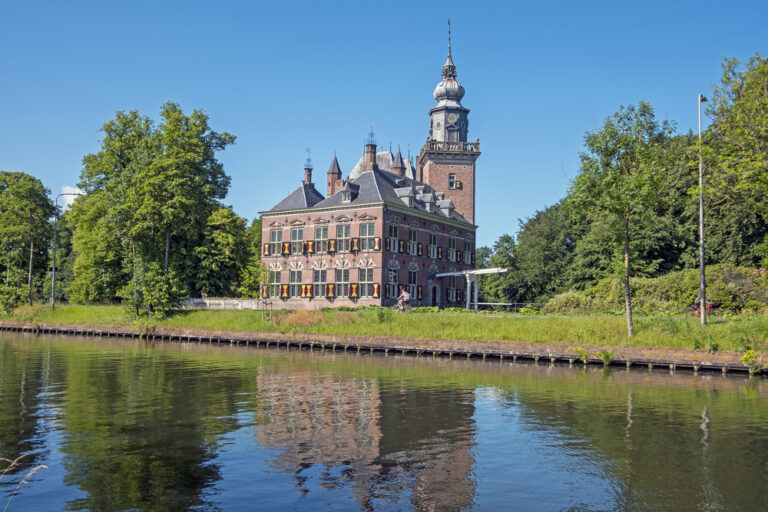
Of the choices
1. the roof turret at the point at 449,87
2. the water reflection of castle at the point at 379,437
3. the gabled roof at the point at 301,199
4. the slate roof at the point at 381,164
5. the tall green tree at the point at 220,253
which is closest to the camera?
the water reflection of castle at the point at 379,437

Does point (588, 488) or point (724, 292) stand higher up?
point (724, 292)

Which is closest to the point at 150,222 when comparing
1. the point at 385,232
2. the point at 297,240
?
the point at 297,240

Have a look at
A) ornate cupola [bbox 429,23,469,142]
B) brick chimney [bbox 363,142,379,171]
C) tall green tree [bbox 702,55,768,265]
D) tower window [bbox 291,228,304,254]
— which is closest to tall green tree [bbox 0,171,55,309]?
tower window [bbox 291,228,304,254]

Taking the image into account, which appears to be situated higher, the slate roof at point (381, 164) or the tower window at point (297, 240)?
the slate roof at point (381, 164)

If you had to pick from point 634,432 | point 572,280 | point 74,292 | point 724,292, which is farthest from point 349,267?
point 634,432

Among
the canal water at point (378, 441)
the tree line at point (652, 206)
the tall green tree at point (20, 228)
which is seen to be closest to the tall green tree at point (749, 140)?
the tree line at point (652, 206)

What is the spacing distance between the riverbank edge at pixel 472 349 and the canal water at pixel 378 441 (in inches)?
96.7

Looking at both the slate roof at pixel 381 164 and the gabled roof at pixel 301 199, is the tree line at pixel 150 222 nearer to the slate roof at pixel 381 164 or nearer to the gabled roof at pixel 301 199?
the gabled roof at pixel 301 199

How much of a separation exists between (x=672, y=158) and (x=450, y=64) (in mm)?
24557

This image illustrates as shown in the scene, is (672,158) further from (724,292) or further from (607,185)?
(607,185)

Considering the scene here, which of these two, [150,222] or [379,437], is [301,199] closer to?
[150,222]

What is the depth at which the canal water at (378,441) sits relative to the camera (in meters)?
9.49

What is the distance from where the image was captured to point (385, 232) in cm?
4841

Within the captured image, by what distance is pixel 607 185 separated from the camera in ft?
98.3
